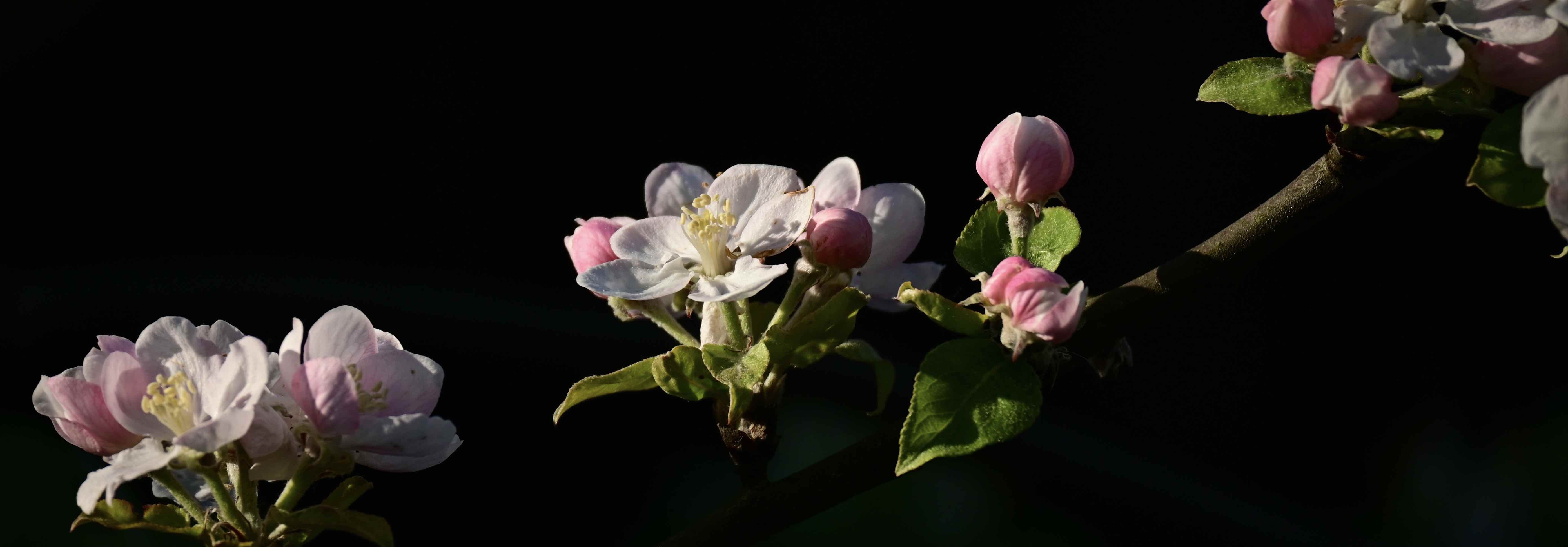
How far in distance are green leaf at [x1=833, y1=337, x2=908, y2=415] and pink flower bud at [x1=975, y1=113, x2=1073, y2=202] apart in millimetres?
57

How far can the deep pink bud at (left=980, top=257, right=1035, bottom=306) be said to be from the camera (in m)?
0.40

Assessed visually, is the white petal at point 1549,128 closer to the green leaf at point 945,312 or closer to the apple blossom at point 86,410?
the green leaf at point 945,312

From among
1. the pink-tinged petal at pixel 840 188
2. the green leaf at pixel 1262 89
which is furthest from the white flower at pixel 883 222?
the green leaf at pixel 1262 89

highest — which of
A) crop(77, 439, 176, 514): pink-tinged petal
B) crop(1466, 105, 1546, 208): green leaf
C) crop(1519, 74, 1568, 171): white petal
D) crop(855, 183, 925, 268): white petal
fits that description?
crop(77, 439, 176, 514): pink-tinged petal

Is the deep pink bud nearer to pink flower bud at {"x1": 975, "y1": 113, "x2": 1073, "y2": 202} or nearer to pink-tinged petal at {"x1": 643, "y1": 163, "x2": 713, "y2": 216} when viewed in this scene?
pink flower bud at {"x1": 975, "y1": 113, "x2": 1073, "y2": 202}

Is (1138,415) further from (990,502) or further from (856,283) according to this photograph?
(856,283)

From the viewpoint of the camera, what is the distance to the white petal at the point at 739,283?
1.35ft

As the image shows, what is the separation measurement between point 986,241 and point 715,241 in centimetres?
12

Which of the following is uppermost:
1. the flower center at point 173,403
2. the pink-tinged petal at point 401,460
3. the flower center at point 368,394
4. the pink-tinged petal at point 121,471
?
the flower center at point 173,403

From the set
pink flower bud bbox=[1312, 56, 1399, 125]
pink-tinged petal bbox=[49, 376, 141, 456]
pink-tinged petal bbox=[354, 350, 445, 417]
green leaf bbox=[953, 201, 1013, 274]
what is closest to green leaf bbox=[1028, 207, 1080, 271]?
green leaf bbox=[953, 201, 1013, 274]

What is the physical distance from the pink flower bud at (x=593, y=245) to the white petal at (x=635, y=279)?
0.04 feet

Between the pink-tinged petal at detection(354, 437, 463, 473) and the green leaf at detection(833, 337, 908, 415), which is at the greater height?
the pink-tinged petal at detection(354, 437, 463, 473)

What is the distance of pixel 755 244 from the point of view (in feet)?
1.51

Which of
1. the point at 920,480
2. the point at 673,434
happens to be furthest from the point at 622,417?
the point at 920,480
